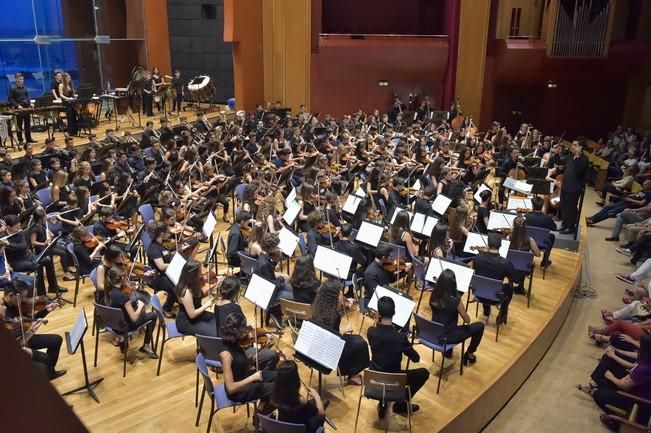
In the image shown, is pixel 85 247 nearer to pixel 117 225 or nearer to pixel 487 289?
pixel 117 225

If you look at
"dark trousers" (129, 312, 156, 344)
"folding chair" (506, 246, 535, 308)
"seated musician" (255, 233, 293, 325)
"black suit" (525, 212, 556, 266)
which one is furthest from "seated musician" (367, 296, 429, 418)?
"black suit" (525, 212, 556, 266)

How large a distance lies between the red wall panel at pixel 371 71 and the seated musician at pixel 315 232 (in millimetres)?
12328

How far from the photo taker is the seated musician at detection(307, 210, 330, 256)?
7070 millimetres

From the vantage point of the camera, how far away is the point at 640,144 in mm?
14539

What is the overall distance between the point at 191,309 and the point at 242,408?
106cm

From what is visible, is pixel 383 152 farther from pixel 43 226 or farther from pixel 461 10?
pixel 461 10

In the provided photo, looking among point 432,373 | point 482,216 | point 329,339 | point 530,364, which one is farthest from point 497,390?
point 482,216

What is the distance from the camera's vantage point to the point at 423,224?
7.67 meters

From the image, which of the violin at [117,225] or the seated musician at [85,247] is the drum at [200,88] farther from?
the seated musician at [85,247]

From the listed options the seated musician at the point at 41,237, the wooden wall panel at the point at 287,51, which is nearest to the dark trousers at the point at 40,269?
the seated musician at the point at 41,237

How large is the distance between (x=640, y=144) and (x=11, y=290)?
1495cm

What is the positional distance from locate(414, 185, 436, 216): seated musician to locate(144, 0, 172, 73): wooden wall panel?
571 inches

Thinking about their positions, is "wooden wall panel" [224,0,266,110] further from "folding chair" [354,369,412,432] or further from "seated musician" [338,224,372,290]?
"folding chair" [354,369,412,432]

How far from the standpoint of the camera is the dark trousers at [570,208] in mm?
9109
